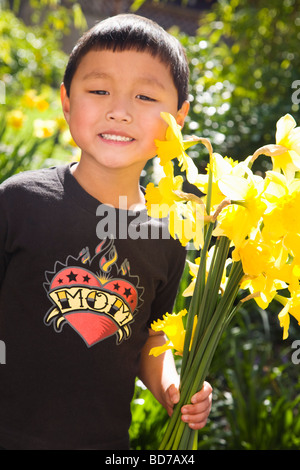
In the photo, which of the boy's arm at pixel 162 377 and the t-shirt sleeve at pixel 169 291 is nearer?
the boy's arm at pixel 162 377

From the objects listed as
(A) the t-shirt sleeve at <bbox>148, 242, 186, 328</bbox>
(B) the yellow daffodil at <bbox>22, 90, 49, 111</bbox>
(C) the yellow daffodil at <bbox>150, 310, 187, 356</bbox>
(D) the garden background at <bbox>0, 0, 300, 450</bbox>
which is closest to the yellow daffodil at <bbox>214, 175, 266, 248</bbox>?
(C) the yellow daffodil at <bbox>150, 310, 187, 356</bbox>

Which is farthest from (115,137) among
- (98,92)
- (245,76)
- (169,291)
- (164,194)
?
(245,76)

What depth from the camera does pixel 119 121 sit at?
117 centimetres

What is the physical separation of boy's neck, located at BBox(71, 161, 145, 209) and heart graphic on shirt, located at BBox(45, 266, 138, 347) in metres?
0.19

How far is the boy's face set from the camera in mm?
1179

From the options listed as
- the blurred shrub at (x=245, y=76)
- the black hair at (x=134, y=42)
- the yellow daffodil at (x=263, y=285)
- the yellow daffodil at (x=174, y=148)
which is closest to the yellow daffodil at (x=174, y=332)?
the yellow daffodil at (x=263, y=285)

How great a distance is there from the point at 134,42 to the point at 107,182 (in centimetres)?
33

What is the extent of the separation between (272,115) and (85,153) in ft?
6.45

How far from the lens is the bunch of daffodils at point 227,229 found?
0.85 m

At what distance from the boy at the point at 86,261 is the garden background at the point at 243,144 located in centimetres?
48

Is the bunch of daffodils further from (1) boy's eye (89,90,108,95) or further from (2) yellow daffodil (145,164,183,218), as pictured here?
(1) boy's eye (89,90,108,95)

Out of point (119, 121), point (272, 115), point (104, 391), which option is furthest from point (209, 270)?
point (272, 115)

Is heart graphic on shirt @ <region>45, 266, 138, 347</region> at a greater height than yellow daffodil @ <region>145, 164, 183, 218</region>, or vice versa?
yellow daffodil @ <region>145, 164, 183, 218</region>

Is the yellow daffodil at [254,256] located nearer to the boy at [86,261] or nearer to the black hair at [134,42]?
the boy at [86,261]
